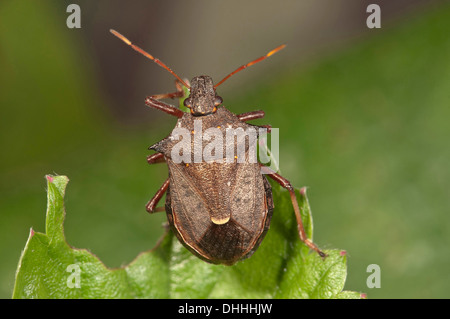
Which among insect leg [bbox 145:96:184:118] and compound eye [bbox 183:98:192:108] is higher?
insect leg [bbox 145:96:184:118]

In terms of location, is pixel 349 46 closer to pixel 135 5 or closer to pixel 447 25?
pixel 447 25

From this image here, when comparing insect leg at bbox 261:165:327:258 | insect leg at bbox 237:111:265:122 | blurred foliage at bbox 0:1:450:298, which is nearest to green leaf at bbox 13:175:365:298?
insect leg at bbox 261:165:327:258

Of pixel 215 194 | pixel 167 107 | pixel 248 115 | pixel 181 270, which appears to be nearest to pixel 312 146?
pixel 248 115

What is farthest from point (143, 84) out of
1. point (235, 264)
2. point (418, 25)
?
point (235, 264)

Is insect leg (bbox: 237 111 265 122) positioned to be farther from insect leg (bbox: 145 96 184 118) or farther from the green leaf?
the green leaf

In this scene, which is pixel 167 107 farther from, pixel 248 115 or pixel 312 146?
pixel 312 146

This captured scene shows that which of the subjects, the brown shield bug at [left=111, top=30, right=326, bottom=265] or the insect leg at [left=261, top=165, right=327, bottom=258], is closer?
the insect leg at [left=261, top=165, right=327, bottom=258]

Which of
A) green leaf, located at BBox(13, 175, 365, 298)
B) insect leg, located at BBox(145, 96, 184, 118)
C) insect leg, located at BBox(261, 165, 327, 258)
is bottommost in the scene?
green leaf, located at BBox(13, 175, 365, 298)
